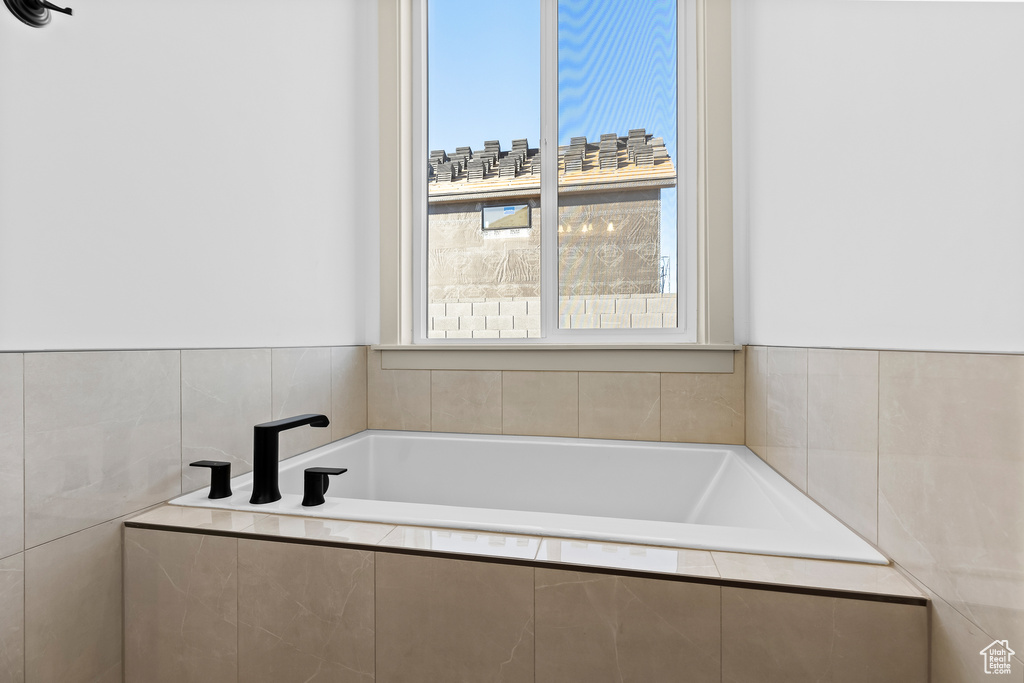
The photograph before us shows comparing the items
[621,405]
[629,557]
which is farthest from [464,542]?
[621,405]

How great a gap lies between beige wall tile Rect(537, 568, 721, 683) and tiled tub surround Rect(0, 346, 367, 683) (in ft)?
2.83

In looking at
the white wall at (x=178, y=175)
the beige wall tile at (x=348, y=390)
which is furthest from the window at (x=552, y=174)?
the white wall at (x=178, y=175)

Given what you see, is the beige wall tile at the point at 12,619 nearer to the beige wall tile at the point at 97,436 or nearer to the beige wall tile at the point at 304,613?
the beige wall tile at the point at 97,436

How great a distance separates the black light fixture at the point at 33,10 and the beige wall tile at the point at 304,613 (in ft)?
3.23

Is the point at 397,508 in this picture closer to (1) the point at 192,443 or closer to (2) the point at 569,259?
(1) the point at 192,443

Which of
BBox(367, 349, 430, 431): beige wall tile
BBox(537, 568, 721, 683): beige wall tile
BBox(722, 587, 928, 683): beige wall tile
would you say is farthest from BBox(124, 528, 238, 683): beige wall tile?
BBox(367, 349, 430, 431): beige wall tile

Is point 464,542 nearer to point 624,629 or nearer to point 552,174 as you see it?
point 624,629

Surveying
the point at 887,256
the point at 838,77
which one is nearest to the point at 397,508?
the point at 887,256

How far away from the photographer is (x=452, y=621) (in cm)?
79

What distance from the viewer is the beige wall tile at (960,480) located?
54cm

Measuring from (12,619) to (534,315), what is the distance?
5.15ft

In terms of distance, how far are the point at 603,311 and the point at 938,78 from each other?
1238 mm

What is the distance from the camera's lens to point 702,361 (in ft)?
5.47

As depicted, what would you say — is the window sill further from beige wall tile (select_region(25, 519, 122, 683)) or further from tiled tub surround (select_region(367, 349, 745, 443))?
beige wall tile (select_region(25, 519, 122, 683))
